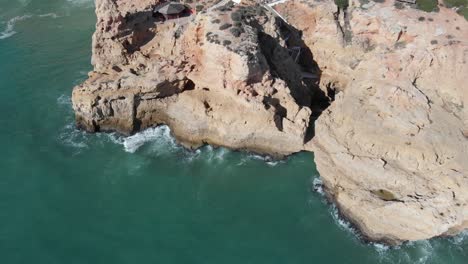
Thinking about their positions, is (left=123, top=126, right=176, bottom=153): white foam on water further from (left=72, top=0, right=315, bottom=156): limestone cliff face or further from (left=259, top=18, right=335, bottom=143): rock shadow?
(left=259, top=18, right=335, bottom=143): rock shadow

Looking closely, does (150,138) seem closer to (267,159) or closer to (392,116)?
(267,159)

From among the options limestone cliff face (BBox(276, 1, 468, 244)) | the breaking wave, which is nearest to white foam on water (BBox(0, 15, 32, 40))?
the breaking wave

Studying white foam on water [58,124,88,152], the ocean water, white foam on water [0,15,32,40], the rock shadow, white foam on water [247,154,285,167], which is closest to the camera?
the ocean water

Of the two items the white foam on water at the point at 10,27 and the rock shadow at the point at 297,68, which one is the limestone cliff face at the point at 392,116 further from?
the white foam on water at the point at 10,27

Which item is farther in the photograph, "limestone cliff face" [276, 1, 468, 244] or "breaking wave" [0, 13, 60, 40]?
"breaking wave" [0, 13, 60, 40]

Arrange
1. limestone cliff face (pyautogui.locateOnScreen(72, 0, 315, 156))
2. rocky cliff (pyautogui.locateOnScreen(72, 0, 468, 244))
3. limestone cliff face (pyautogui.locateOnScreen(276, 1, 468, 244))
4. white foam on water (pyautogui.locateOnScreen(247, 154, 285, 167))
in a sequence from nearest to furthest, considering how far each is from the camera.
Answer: limestone cliff face (pyautogui.locateOnScreen(276, 1, 468, 244)) < rocky cliff (pyautogui.locateOnScreen(72, 0, 468, 244)) < limestone cliff face (pyautogui.locateOnScreen(72, 0, 315, 156)) < white foam on water (pyautogui.locateOnScreen(247, 154, 285, 167))

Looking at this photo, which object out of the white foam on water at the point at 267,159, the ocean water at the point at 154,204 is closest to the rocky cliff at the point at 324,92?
the white foam on water at the point at 267,159

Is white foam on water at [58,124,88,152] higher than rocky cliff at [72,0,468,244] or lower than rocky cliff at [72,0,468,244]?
lower

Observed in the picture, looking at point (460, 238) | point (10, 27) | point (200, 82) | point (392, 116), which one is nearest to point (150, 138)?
point (200, 82)


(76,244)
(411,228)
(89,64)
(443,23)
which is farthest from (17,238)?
(443,23)

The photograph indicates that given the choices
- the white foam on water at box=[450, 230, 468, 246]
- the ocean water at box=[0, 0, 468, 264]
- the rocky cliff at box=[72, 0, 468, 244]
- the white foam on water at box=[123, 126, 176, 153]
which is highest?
the rocky cliff at box=[72, 0, 468, 244]
